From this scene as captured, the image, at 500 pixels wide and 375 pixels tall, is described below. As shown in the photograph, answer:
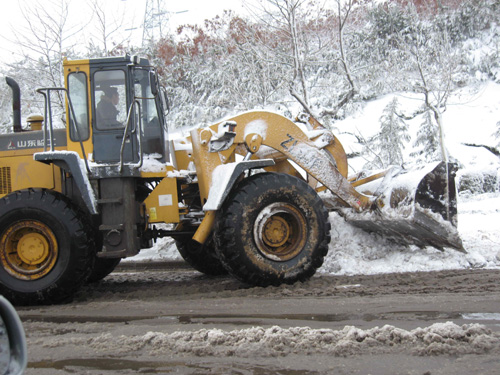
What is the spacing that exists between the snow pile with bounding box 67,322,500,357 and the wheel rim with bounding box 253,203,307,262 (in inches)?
90.9

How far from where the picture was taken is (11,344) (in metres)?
1.90

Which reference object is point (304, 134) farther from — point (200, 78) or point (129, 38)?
point (200, 78)

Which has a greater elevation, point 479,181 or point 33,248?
point 479,181

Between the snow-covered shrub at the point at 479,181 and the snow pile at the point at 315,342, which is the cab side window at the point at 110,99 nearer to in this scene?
the snow pile at the point at 315,342

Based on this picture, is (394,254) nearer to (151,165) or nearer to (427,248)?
(427,248)

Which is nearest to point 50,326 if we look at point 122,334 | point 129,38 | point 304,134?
point 122,334

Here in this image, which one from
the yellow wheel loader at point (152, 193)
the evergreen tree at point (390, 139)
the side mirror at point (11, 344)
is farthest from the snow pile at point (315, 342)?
the evergreen tree at point (390, 139)

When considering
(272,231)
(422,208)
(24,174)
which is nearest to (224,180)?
(272,231)

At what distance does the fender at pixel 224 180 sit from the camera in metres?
5.80

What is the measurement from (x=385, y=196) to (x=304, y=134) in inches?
56.0

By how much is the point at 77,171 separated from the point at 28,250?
106 cm

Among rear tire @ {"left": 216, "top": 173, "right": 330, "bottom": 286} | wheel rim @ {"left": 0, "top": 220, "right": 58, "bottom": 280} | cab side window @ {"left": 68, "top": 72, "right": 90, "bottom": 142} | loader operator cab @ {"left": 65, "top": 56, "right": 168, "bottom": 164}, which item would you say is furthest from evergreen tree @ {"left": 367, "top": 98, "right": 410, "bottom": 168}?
wheel rim @ {"left": 0, "top": 220, "right": 58, "bottom": 280}

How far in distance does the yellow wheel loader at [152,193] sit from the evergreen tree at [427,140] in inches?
481

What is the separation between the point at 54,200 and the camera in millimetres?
5660
